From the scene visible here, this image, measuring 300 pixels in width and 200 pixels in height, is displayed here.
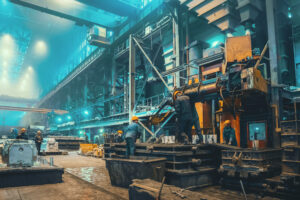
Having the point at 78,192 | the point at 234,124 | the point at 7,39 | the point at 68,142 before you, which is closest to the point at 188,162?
the point at 78,192

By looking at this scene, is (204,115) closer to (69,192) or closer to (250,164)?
(250,164)

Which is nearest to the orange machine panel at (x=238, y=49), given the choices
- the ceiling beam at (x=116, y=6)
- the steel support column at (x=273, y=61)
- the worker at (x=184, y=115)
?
the steel support column at (x=273, y=61)

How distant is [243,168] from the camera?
4.72m

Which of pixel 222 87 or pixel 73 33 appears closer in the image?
pixel 222 87

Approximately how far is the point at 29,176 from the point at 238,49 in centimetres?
810

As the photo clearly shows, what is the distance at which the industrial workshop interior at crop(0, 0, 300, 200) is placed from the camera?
450cm

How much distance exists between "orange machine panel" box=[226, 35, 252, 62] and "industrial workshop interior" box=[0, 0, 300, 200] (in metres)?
0.04

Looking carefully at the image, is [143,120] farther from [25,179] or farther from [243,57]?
[25,179]

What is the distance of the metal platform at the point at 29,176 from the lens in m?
4.72

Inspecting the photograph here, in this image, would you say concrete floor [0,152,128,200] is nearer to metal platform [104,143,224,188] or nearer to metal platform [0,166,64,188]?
metal platform [0,166,64,188]

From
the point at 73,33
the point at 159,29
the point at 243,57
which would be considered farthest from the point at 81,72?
the point at 243,57

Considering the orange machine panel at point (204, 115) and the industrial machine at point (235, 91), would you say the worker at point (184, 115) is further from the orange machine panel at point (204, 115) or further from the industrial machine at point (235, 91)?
the orange machine panel at point (204, 115)

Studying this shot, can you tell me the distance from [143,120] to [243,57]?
7921 mm


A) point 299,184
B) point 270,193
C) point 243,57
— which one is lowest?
point 270,193
